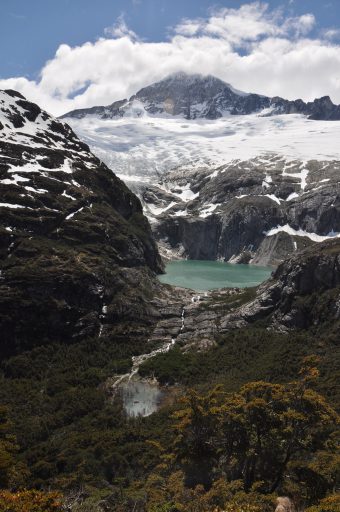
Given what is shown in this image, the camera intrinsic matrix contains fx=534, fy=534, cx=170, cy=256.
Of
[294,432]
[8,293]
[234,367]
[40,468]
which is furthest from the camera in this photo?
[8,293]

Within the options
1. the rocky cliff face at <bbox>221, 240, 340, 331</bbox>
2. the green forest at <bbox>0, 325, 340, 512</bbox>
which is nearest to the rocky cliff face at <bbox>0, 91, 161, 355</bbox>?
the green forest at <bbox>0, 325, 340, 512</bbox>

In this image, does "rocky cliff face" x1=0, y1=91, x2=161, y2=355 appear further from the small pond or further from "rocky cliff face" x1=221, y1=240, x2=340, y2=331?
"rocky cliff face" x1=221, y1=240, x2=340, y2=331

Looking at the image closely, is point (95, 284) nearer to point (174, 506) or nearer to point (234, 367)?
point (234, 367)

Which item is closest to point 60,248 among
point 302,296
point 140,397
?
point 140,397

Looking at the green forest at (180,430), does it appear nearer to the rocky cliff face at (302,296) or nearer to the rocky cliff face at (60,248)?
the rocky cliff face at (302,296)

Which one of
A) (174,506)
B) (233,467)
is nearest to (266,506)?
(174,506)

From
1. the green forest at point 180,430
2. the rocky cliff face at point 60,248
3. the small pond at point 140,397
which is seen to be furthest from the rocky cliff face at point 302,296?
the small pond at point 140,397

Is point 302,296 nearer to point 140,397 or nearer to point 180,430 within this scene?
point 140,397

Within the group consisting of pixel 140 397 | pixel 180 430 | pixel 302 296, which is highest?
pixel 302 296
